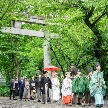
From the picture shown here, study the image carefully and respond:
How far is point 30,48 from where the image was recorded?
32.1 meters

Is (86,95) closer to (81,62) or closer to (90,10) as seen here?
(90,10)

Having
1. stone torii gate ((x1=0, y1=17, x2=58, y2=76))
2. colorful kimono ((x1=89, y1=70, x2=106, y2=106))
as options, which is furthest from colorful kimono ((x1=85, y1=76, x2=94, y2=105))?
stone torii gate ((x1=0, y1=17, x2=58, y2=76))

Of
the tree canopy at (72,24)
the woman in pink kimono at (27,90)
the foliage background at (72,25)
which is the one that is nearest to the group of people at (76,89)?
the tree canopy at (72,24)

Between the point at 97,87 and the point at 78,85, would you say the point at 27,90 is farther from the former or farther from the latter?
the point at 97,87

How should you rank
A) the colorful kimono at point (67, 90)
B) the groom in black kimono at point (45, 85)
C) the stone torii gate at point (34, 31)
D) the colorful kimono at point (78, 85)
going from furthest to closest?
1. the stone torii gate at point (34, 31)
2. the groom in black kimono at point (45, 85)
3. the colorful kimono at point (67, 90)
4. the colorful kimono at point (78, 85)

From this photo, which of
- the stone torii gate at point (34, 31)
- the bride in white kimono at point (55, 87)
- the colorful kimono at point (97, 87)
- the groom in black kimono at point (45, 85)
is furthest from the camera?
the stone torii gate at point (34, 31)

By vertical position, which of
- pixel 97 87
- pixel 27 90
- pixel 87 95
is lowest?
pixel 87 95

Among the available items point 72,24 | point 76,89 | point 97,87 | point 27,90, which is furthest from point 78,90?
point 27,90

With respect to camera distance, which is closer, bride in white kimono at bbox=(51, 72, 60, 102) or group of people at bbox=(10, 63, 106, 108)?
group of people at bbox=(10, 63, 106, 108)

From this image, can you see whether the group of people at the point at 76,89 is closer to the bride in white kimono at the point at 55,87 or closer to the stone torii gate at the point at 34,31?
the bride in white kimono at the point at 55,87

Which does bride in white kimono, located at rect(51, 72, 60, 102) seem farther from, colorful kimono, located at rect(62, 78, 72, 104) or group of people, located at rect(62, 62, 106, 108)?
colorful kimono, located at rect(62, 78, 72, 104)

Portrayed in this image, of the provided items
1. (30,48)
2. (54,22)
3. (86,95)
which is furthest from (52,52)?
(86,95)

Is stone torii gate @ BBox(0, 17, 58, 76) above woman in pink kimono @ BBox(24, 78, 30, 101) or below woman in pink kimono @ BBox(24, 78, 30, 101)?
above

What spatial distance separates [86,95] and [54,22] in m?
6.63
